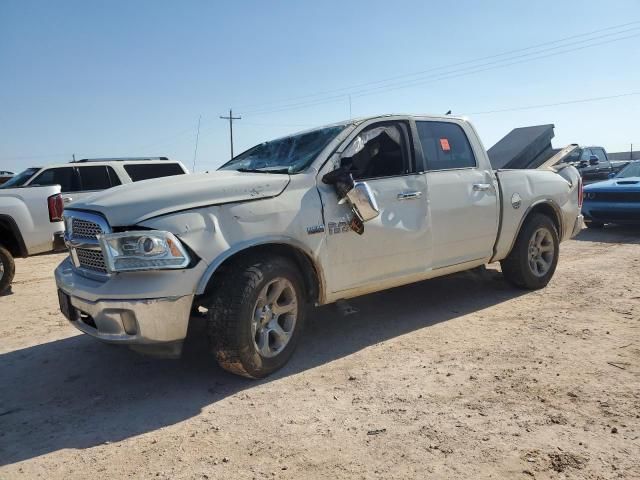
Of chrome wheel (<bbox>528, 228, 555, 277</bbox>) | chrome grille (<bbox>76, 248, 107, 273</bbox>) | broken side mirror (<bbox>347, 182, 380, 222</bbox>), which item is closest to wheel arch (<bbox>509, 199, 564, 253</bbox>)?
Result: chrome wheel (<bbox>528, 228, 555, 277</bbox>)

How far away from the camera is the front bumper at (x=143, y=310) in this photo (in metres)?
3.29

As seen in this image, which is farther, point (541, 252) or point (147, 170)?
point (147, 170)

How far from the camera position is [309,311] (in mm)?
5547

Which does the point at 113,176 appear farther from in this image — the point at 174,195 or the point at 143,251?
the point at 143,251

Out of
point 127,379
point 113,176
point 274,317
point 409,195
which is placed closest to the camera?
point 274,317

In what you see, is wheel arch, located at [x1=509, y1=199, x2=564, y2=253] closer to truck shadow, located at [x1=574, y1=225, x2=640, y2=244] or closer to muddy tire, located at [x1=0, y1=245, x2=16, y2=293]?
truck shadow, located at [x1=574, y1=225, x2=640, y2=244]

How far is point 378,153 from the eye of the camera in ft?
15.1

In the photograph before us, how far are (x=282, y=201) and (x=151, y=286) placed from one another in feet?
3.61

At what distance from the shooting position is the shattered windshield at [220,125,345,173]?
425cm

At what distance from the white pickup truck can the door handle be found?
18mm

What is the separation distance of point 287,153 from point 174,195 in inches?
54.1

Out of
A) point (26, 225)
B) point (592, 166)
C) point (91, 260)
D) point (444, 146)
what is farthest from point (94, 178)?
point (592, 166)

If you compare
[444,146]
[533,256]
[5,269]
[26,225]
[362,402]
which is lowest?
[362,402]

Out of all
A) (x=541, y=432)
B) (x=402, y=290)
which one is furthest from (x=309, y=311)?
(x=541, y=432)
